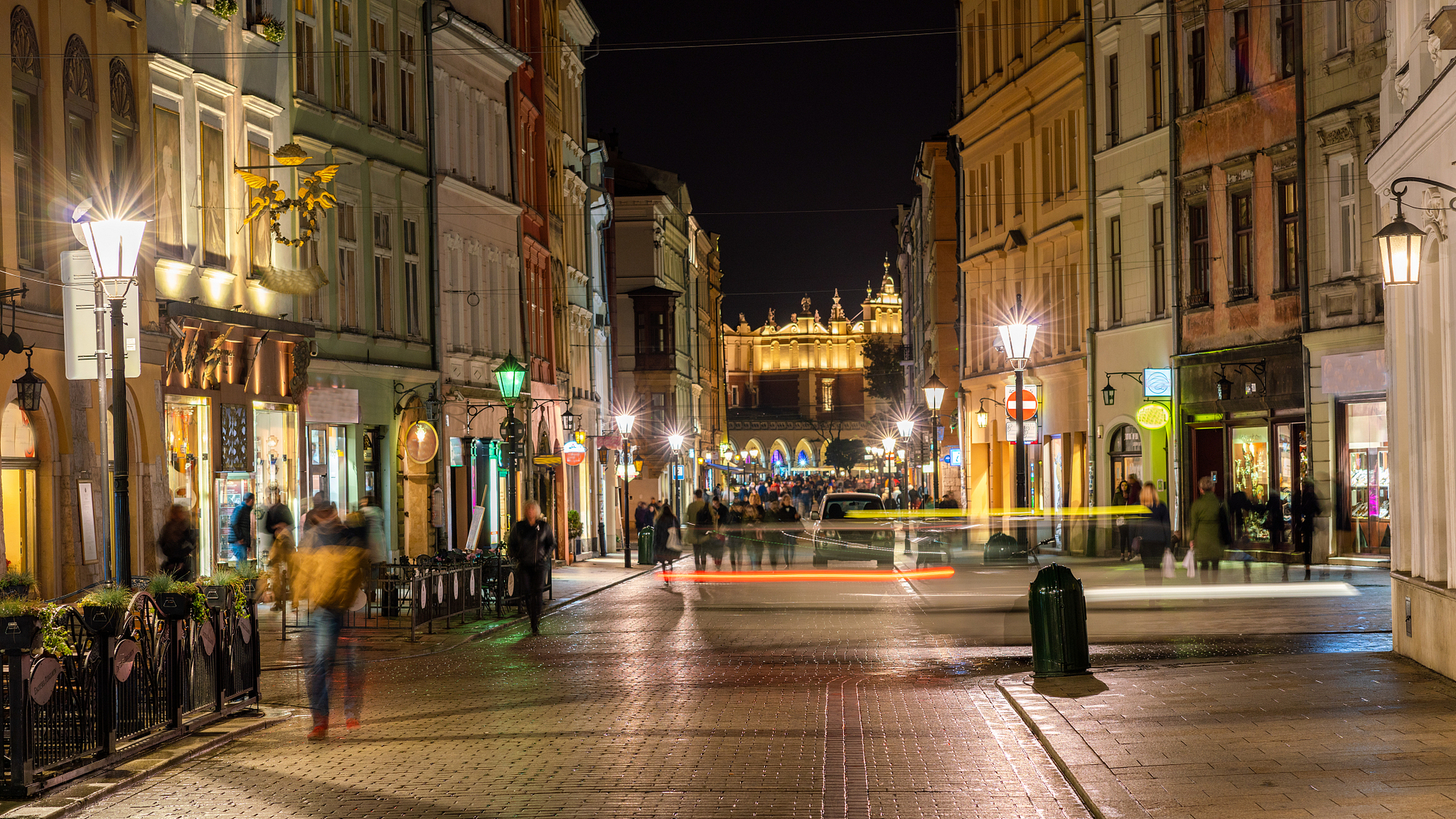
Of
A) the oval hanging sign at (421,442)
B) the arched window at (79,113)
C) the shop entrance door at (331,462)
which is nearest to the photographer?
the arched window at (79,113)

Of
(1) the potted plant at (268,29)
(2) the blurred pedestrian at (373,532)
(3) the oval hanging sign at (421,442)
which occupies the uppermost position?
(1) the potted plant at (268,29)

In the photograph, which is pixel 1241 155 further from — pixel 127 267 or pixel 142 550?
pixel 127 267

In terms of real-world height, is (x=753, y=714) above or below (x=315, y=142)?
below

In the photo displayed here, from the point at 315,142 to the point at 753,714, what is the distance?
61.8 feet

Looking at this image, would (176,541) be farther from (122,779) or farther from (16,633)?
(16,633)

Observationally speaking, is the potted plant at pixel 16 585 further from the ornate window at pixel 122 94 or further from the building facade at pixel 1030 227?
the building facade at pixel 1030 227

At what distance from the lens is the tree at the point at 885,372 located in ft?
377

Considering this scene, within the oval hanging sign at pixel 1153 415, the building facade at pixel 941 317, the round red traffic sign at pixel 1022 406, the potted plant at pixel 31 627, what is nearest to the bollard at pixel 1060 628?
the round red traffic sign at pixel 1022 406

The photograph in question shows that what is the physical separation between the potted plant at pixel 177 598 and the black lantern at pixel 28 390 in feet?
20.1

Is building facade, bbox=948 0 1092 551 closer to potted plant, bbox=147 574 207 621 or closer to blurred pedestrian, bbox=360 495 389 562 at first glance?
blurred pedestrian, bbox=360 495 389 562

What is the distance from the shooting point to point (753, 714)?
42.3ft

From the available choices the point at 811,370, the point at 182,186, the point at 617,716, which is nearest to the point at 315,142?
the point at 182,186

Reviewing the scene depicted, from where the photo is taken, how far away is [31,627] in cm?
973

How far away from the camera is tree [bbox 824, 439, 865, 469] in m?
110
